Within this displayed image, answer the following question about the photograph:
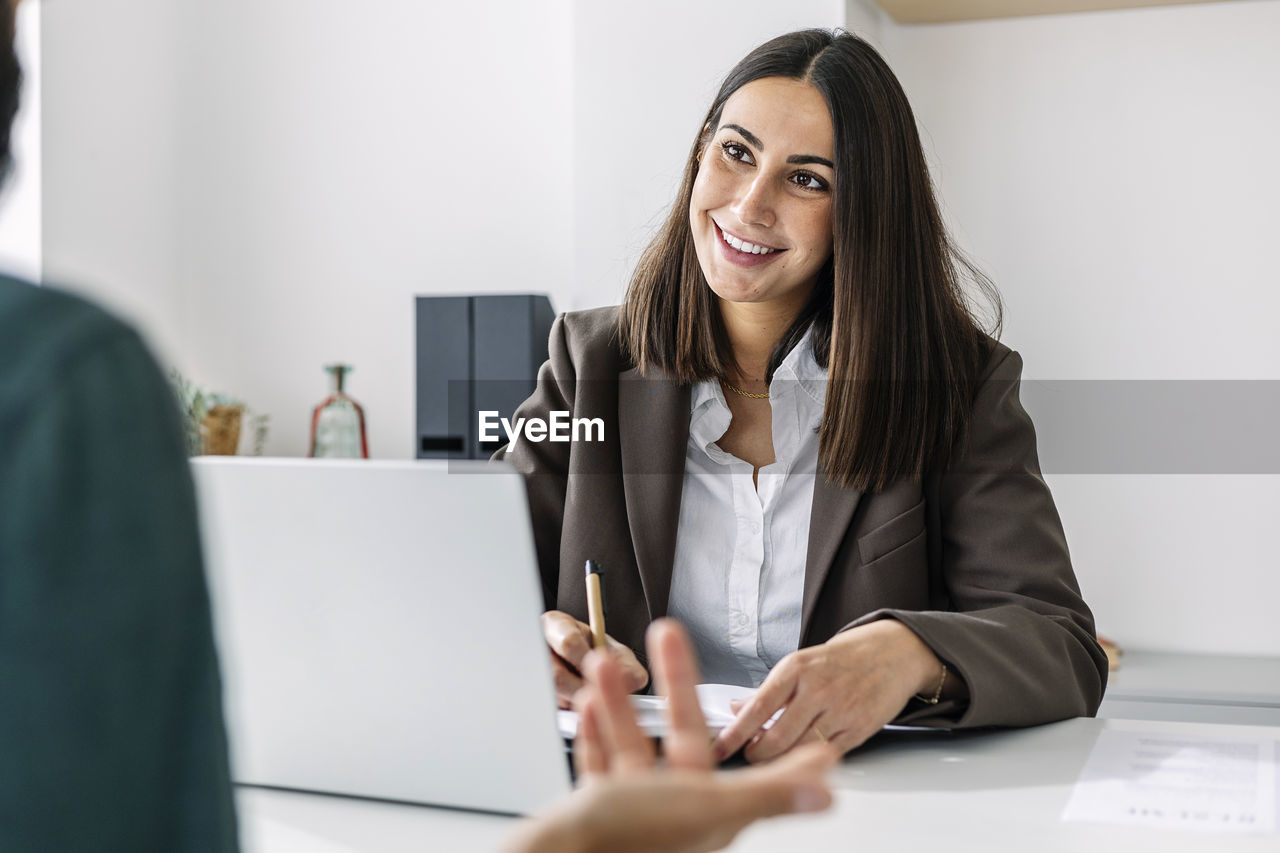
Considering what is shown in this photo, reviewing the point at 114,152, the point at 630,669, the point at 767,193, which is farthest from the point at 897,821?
the point at 114,152

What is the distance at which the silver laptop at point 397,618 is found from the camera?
808 millimetres

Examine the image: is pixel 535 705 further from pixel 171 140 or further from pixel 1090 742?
pixel 171 140

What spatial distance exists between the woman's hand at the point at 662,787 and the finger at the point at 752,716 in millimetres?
546

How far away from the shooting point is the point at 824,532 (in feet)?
4.75

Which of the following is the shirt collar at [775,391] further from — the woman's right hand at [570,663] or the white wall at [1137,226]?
the white wall at [1137,226]

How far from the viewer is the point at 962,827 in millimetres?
882

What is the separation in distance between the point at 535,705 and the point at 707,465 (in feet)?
2.57

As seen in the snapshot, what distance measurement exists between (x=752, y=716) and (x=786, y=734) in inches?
1.7

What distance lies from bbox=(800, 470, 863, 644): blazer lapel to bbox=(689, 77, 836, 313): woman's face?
277mm

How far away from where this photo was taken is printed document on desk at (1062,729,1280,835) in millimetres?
880

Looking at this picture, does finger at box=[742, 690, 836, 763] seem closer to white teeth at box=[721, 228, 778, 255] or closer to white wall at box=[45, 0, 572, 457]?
white teeth at box=[721, 228, 778, 255]

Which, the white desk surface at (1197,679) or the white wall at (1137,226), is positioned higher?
the white wall at (1137,226)

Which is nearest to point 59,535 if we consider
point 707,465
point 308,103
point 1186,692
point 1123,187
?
point 707,465

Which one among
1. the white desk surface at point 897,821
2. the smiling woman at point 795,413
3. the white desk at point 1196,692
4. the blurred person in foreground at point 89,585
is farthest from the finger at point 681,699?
the white desk at point 1196,692
